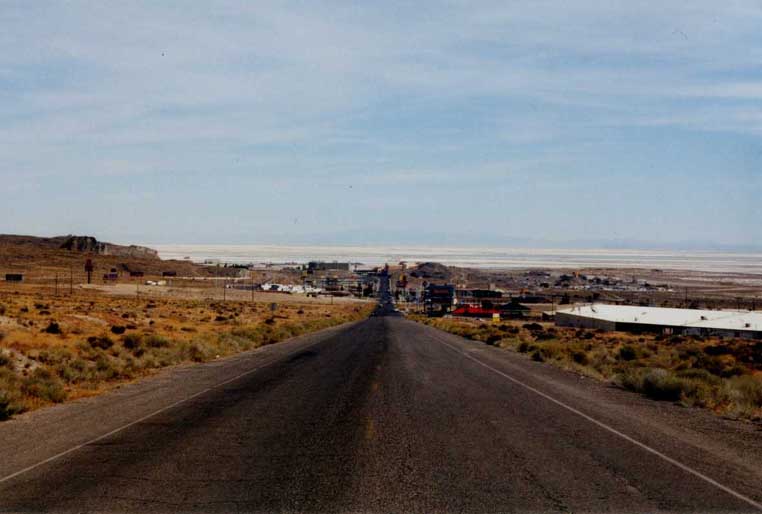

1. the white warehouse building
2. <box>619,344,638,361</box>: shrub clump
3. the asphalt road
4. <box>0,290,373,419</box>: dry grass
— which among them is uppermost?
the asphalt road

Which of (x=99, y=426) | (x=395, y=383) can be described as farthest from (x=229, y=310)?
(x=99, y=426)

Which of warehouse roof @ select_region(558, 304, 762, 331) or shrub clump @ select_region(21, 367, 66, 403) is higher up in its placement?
shrub clump @ select_region(21, 367, 66, 403)

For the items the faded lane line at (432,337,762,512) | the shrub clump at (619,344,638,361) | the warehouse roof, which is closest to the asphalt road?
the faded lane line at (432,337,762,512)

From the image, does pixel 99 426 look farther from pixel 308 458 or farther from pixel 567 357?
pixel 567 357

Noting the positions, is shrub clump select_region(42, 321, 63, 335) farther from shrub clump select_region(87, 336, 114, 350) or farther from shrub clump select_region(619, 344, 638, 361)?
shrub clump select_region(619, 344, 638, 361)

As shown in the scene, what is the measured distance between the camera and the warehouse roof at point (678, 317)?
272ft

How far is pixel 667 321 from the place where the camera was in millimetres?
88250

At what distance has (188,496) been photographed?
1003cm

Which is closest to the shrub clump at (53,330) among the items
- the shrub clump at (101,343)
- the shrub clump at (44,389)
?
the shrub clump at (101,343)

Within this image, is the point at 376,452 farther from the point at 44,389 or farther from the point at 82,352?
the point at 82,352

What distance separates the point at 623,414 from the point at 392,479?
9190 mm

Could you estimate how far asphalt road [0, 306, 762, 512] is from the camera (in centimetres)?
990

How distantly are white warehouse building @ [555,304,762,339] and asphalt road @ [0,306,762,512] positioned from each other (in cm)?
6488

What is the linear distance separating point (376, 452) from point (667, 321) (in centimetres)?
8244
